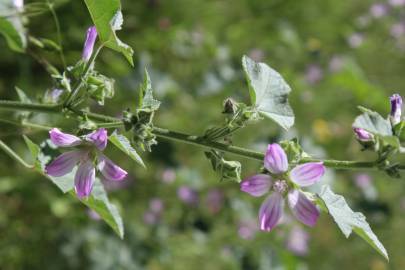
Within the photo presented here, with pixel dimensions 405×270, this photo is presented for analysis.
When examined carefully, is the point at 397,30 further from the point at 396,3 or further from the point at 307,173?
the point at 307,173

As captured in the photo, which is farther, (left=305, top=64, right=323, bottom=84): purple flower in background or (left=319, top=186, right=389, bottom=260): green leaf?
(left=305, top=64, right=323, bottom=84): purple flower in background

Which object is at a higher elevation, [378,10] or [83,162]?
[83,162]

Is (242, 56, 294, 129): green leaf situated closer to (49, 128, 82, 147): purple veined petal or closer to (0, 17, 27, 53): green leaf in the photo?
(49, 128, 82, 147): purple veined petal

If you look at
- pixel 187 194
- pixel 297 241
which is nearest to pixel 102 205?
pixel 187 194

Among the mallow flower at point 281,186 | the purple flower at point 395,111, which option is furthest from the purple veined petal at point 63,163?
the purple flower at point 395,111

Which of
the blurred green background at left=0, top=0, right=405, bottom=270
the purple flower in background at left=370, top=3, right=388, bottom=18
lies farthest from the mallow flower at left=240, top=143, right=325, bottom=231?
the purple flower in background at left=370, top=3, right=388, bottom=18

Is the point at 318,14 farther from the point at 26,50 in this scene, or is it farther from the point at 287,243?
the point at 26,50
